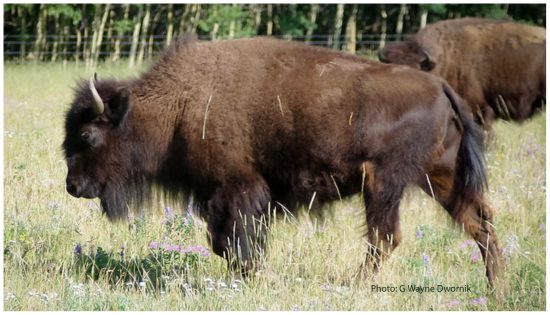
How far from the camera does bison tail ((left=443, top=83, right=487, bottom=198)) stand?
573cm

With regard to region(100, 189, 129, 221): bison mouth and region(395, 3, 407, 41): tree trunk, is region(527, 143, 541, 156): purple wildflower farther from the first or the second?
region(395, 3, 407, 41): tree trunk

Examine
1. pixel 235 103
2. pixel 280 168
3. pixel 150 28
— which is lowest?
pixel 150 28

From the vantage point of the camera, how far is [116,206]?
20.4 ft

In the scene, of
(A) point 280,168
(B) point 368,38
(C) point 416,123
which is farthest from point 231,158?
(B) point 368,38

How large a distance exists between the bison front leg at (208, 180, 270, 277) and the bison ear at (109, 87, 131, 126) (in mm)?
984

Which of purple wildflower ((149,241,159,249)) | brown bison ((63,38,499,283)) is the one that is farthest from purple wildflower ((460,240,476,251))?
purple wildflower ((149,241,159,249))

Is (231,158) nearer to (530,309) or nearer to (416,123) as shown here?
(416,123)

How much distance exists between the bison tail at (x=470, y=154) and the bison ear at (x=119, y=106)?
93.8 inches

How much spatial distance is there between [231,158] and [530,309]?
2.30 metres

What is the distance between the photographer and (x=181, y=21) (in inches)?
1125

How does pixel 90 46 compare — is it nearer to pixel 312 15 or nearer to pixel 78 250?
pixel 312 15

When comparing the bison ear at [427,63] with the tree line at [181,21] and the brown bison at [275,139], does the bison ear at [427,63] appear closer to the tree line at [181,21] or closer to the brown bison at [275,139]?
the brown bison at [275,139]

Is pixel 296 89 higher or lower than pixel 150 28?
higher

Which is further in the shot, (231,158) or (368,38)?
(368,38)
